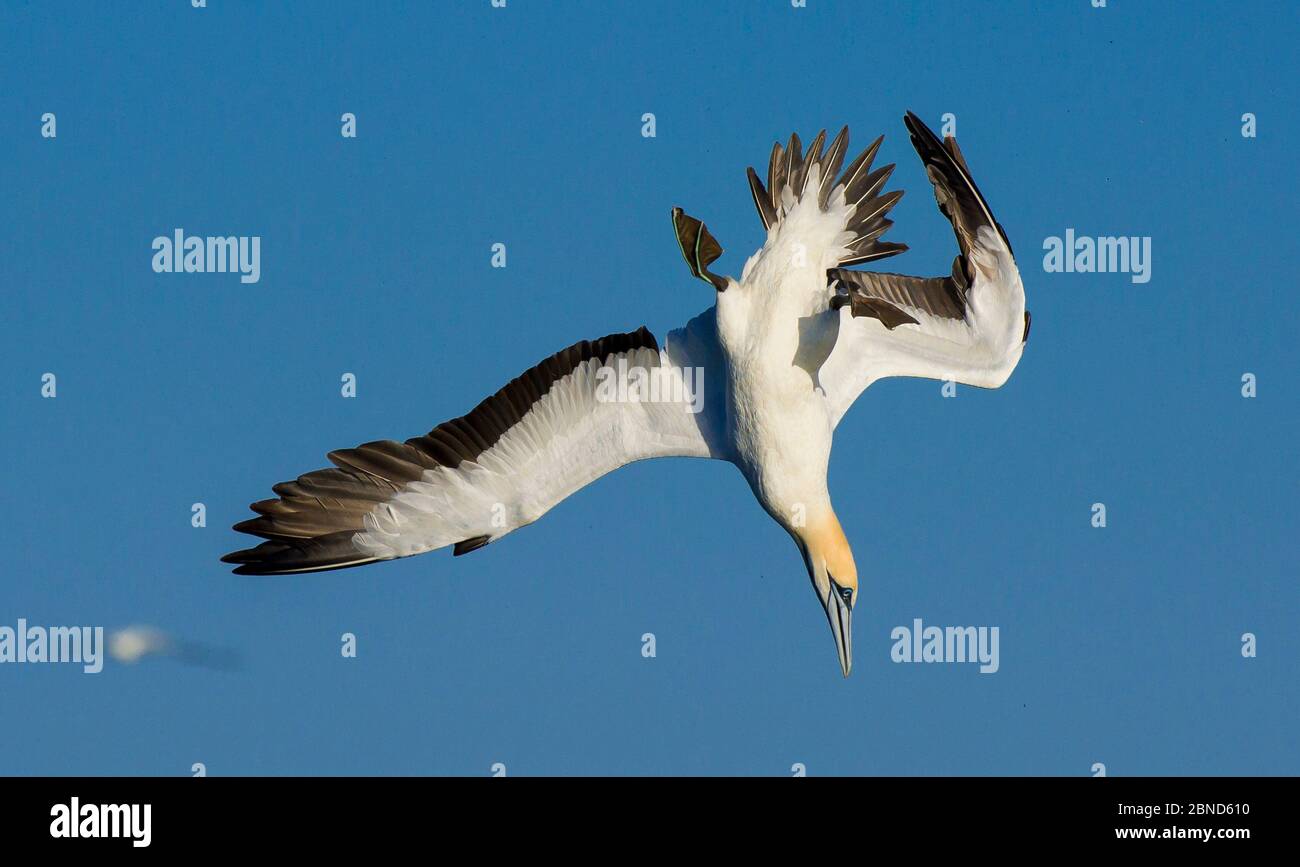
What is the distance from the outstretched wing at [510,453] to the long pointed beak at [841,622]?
1.64 metres

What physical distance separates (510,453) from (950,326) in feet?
13.4

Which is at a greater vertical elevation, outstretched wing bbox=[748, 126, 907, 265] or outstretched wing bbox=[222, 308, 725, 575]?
outstretched wing bbox=[748, 126, 907, 265]

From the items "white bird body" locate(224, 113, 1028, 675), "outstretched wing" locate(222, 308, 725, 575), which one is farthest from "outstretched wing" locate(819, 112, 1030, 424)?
"outstretched wing" locate(222, 308, 725, 575)

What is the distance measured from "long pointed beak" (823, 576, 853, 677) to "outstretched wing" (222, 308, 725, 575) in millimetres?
1644

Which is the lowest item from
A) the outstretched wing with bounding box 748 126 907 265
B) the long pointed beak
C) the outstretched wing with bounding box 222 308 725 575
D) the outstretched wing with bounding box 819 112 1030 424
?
the long pointed beak

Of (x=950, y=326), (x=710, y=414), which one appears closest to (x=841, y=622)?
(x=710, y=414)

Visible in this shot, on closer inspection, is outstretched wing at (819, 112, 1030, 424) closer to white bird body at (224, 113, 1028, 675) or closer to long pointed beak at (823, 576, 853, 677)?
white bird body at (224, 113, 1028, 675)

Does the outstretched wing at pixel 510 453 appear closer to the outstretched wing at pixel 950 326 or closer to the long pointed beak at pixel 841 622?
the outstretched wing at pixel 950 326

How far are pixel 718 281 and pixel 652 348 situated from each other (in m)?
1.20

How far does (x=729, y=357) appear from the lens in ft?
52.2

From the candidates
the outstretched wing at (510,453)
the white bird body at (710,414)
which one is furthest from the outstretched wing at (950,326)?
the outstretched wing at (510,453)

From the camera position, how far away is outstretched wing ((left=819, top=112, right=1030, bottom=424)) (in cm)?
1683
